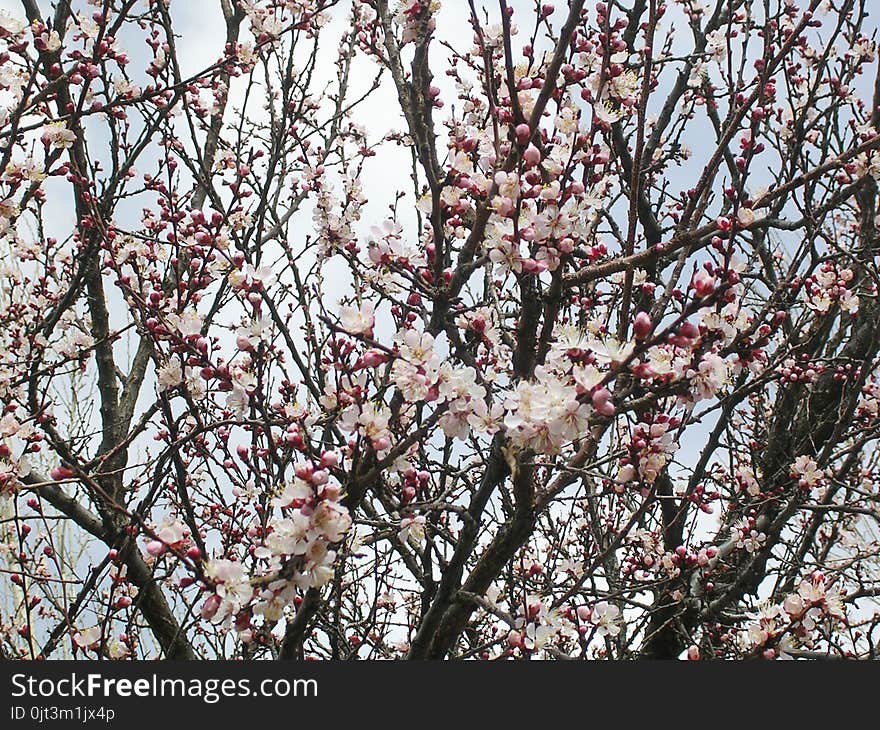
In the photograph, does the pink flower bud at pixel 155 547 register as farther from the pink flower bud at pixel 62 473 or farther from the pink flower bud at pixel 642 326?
the pink flower bud at pixel 642 326

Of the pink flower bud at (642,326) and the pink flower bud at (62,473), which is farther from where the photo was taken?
the pink flower bud at (62,473)

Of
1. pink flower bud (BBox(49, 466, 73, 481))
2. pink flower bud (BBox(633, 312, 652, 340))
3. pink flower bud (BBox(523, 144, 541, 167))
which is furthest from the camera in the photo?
pink flower bud (BBox(49, 466, 73, 481))

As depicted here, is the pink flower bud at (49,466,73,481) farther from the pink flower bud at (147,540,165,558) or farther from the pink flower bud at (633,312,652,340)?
the pink flower bud at (633,312,652,340)

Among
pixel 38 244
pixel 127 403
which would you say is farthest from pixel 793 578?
pixel 38 244

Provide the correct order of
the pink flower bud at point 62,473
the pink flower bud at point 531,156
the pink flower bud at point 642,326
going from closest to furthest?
the pink flower bud at point 642,326, the pink flower bud at point 531,156, the pink flower bud at point 62,473

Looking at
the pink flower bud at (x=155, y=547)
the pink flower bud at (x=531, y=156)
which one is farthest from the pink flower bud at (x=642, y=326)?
the pink flower bud at (x=155, y=547)

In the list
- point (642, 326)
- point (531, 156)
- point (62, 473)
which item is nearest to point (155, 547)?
point (62, 473)

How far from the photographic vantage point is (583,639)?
256cm

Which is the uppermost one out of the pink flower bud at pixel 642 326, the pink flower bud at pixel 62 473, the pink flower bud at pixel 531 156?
the pink flower bud at pixel 531 156

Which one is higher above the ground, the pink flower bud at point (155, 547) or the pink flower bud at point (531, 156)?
the pink flower bud at point (531, 156)

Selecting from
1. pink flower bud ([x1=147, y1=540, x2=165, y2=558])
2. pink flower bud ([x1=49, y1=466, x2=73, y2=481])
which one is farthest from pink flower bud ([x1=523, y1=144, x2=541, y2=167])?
pink flower bud ([x1=49, y1=466, x2=73, y2=481])

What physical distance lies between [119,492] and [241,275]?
181cm

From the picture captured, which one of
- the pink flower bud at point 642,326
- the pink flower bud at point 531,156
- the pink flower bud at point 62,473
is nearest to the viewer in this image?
the pink flower bud at point 642,326

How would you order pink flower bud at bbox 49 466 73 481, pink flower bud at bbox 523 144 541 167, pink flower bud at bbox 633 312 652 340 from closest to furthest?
pink flower bud at bbox 633 312 652 340 → pink flower bud at bbox 523 144 541 167 → pink flower bud at bbox 49 466 73 481
